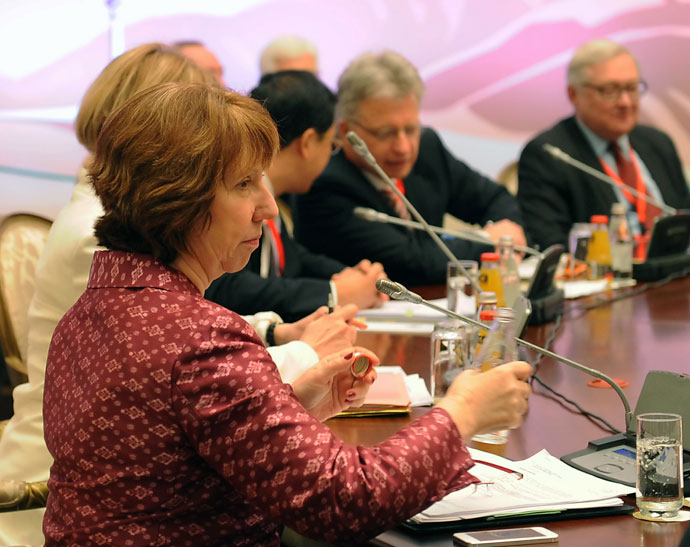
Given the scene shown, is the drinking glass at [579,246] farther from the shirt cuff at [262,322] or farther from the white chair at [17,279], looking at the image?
the white chair at [17,279]

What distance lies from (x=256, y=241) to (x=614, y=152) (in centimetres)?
321

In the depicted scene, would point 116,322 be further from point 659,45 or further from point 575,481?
point 659,45

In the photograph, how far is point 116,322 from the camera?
3.76ft

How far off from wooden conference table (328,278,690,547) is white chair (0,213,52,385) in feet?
2.66

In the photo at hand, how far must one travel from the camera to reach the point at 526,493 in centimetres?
126

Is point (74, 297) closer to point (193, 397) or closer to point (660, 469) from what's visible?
point (193, 397)

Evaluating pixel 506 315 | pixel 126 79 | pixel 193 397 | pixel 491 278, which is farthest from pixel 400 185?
pixel 193 397

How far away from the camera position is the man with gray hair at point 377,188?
3240 mm

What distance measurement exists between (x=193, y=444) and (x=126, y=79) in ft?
3.24

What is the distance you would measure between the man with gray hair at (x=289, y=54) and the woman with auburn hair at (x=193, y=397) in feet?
10.6

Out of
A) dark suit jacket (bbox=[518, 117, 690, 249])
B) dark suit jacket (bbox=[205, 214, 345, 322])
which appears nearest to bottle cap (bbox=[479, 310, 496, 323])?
dark suit jacket (bbox=[205, 214, 345, 322])

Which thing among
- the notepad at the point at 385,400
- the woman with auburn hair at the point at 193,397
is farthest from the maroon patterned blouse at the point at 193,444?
the notepad at the point at 385,400

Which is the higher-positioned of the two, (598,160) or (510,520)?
(598,160)

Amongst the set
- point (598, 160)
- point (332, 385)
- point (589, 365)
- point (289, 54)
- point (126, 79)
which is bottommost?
point (589, 365)
